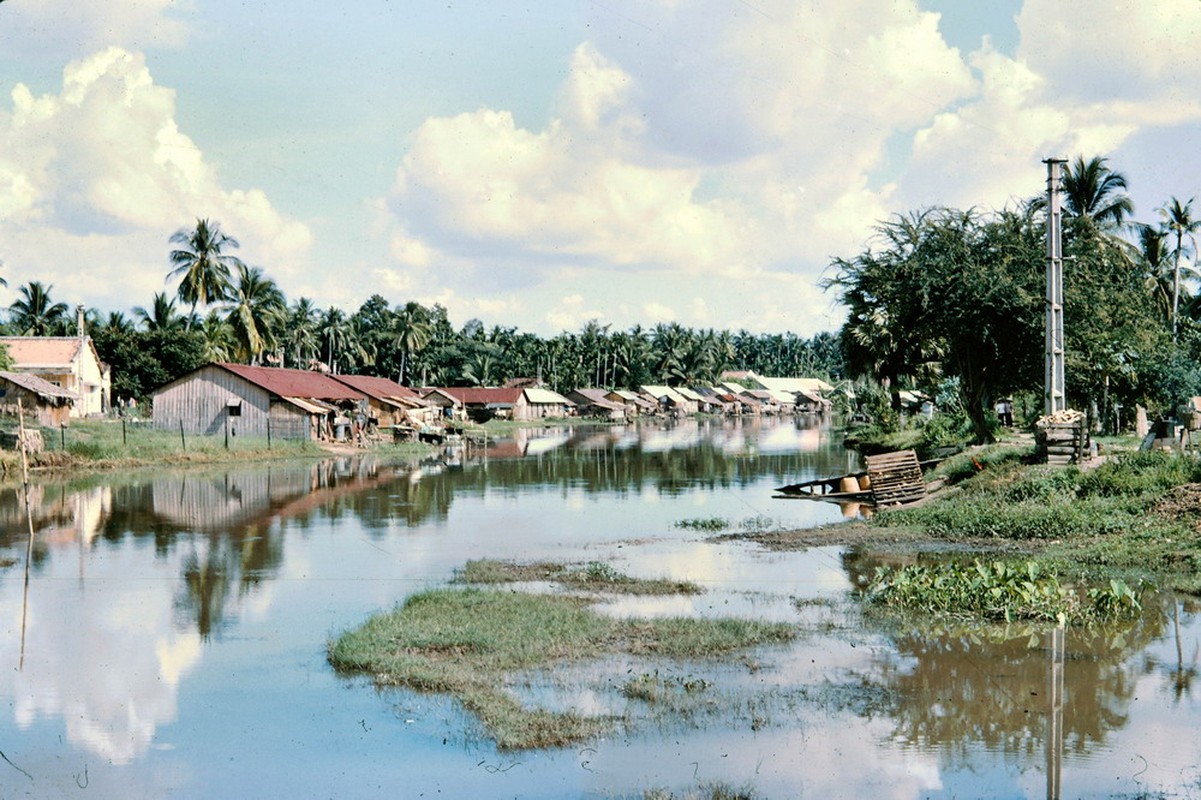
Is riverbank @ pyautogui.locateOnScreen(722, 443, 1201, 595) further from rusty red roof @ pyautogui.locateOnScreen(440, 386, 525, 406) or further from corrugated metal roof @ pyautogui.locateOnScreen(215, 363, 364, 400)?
rusty red roof @ pyautogui.locateOnScreen(440, 386, 525, 406)

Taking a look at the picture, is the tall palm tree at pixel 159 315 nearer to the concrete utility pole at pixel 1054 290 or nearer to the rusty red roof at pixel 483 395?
the rusty red roof at pixel 483 395

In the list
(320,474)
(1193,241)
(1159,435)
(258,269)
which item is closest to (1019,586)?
(1159,435)

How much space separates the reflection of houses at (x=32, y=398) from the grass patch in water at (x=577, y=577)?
31909mm

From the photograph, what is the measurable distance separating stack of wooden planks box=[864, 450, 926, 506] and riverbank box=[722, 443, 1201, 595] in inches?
24.3

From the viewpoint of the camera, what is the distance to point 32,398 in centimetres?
4428

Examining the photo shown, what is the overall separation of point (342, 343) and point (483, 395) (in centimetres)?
1604

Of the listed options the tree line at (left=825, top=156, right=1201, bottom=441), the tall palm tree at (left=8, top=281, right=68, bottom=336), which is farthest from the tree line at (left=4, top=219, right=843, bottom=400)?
the tree line at (left=825, top=156, right=1201, bottom=441)

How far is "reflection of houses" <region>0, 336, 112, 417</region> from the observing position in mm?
56219

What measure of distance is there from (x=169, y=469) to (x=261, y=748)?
97.7 feet

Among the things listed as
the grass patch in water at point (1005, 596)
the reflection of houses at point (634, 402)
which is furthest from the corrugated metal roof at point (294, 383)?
the reflection of houses at point (634, 402)

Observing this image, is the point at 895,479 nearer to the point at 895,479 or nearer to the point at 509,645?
the point at 895,479

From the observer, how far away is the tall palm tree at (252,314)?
59.8 m

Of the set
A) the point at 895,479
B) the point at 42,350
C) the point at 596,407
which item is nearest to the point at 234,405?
the point at 42,350

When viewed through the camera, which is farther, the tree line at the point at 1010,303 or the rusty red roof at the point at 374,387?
the rusty red roof at the point at 374,387
